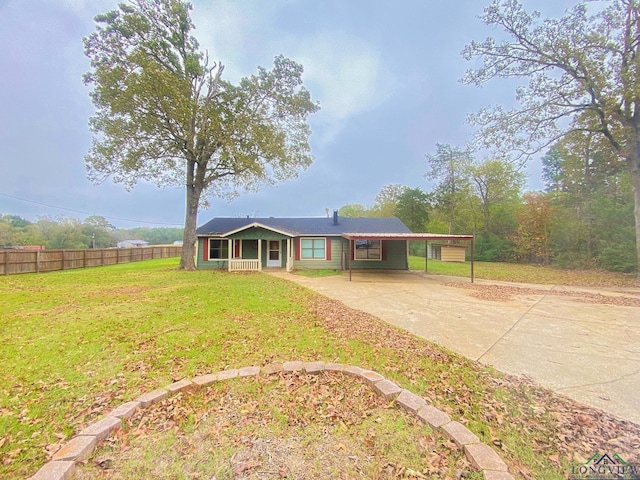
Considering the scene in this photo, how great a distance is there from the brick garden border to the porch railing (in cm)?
1198

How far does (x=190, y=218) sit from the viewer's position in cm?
1491

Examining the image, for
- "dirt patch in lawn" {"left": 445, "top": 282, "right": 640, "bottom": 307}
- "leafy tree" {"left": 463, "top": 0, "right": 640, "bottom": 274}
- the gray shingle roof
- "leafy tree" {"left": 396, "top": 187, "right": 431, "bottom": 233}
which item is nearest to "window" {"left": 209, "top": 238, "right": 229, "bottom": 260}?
the gray shingle roof

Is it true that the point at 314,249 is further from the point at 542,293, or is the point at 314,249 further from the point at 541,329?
the point at 541,329

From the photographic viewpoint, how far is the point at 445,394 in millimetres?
2820

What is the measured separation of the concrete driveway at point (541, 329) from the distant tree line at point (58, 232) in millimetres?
55872

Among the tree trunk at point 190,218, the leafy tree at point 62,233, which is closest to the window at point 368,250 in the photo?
the tree trunk at point 190,218

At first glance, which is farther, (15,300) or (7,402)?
(15,300)

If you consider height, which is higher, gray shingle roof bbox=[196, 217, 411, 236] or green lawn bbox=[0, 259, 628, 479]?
gray shingle roof bbox=[196, 217, 411, 236]

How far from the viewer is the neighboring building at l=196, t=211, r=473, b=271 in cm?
1525

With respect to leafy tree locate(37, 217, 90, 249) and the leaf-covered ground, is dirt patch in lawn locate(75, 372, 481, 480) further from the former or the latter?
leafy tree locate(37, 217, 90, 249)

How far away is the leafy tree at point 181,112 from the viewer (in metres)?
12.0

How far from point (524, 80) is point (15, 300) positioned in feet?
71.6

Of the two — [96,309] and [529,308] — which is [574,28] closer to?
[529,308]

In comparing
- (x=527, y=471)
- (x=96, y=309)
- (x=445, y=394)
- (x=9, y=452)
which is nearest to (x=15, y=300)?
(x=96, y=309)
